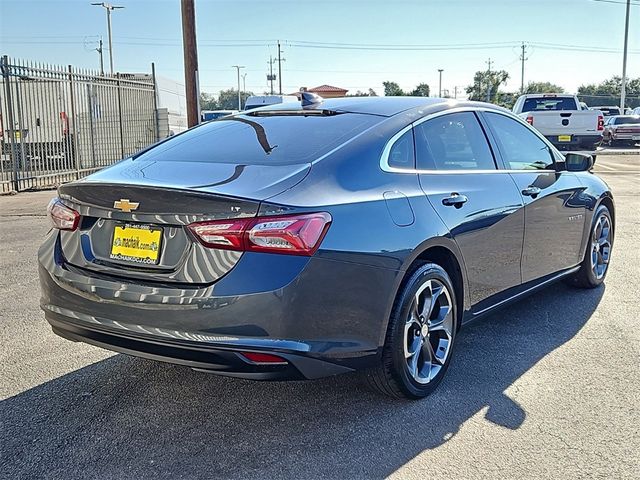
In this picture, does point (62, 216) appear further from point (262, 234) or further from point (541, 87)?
point (541, 87)

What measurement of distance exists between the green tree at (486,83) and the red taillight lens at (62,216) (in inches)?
3026

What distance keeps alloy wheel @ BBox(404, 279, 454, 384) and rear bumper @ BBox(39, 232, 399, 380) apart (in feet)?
1.12

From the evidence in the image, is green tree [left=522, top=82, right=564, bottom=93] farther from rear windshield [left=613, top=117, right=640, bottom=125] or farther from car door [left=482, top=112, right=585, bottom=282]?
car door [left=482, top=112, right=585, bottom=282]

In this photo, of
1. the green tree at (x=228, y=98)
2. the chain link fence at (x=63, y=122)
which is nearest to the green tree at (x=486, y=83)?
the green tree at (x=228, y=98)

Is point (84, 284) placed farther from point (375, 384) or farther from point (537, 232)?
point (537, 232)

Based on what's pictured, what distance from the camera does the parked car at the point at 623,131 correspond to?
3020 centimetres

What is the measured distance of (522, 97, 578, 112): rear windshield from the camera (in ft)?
62.8

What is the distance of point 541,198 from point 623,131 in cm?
2907

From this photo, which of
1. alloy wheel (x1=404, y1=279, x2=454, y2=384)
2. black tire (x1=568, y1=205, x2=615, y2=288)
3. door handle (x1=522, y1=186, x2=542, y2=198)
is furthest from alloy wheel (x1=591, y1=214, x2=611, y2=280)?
alloy wheel (x1=404, y1=279, x2=454, y2=384)

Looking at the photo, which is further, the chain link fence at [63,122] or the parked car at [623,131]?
the parked car at [623,131]

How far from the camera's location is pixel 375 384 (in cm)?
338

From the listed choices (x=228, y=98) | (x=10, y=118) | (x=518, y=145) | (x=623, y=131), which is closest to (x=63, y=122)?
(x=10, y=118)

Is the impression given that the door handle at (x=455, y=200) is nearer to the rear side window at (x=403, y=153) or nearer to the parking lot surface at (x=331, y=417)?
the rear side window at (x=403, y=153)

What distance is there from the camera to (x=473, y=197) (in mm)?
3912
